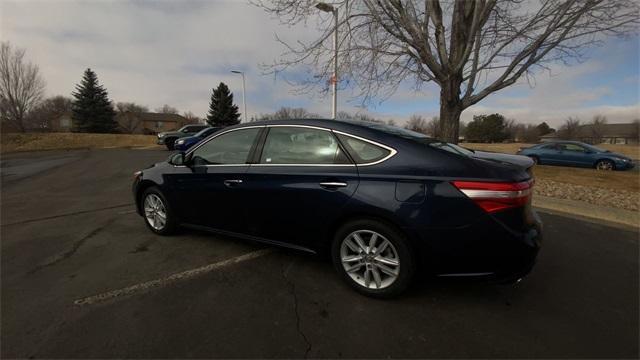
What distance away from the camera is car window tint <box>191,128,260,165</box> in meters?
3.74

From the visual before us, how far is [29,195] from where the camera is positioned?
7797 mm

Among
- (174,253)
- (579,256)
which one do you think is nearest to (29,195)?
(174,253)

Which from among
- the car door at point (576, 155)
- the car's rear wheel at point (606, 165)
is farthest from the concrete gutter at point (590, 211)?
the car door at point (576, 155)

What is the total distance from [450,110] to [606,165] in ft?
37.1

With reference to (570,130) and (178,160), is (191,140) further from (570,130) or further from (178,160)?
(570,130)

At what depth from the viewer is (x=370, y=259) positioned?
2.93 metres

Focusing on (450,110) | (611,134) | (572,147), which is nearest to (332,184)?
(450,110)

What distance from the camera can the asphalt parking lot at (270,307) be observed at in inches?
92.7

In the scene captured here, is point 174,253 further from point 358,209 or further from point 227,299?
point 358,209

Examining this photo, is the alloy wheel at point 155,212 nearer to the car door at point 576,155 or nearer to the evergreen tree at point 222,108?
the car door at point 576,155

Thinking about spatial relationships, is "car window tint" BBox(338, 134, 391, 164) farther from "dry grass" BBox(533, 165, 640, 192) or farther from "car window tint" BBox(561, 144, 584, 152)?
"car window tint" BBox(561, 144, 584, 152)

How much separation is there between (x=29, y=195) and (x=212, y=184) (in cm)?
679

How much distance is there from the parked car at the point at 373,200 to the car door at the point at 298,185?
1 centimetres

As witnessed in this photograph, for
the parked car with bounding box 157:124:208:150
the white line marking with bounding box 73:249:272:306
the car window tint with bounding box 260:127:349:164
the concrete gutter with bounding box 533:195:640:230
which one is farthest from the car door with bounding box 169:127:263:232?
the parked car with bounding box 157:124:208:150
